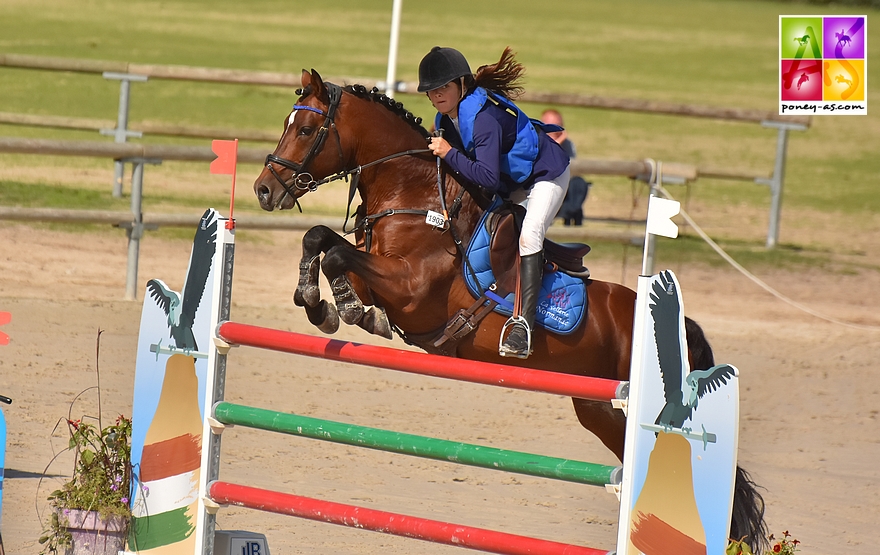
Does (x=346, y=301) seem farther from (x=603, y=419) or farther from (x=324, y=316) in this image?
(x=603, y=419)

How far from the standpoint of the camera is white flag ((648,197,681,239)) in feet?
9.97

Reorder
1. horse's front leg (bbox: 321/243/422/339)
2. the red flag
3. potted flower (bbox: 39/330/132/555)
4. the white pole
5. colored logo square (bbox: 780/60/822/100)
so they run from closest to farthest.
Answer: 1. the red flag
2. potted flower (bbox: 39/330/132/555)
3. horse's front leg (bbox: 321/243/422/339)
4. colored logo square (bbox: 780/60/822/100)
5. the white pole

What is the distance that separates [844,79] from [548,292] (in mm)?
3920

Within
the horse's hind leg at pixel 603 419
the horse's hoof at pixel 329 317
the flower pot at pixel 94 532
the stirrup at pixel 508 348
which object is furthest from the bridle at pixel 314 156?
the flower pot at pixel 94 532

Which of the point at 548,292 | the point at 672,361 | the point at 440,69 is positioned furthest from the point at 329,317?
the point at 672,361

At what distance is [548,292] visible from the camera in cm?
429

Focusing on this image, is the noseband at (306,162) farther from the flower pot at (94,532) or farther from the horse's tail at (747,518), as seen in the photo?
the horse's tail at (747,518)

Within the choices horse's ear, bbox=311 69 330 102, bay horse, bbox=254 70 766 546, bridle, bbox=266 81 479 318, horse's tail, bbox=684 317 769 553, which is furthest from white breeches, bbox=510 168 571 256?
horse's ear, bbox=311 69 330 102

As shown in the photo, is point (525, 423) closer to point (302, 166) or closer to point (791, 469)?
point (791, 469)

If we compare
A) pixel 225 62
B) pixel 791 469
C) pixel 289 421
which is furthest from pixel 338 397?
pixel 225 62

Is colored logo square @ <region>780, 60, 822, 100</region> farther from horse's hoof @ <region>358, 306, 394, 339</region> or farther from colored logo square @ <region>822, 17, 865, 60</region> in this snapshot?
horse's hoof @ <region>358, 306, 394, 339</region>

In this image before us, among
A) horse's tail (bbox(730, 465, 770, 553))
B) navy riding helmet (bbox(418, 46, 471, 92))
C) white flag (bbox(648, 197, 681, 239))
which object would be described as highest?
navy riding helmet (bbox(418, 46, 471, 92))

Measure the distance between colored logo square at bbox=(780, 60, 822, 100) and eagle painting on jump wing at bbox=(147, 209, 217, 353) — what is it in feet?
16.1

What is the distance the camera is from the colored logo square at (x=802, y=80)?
744cm
